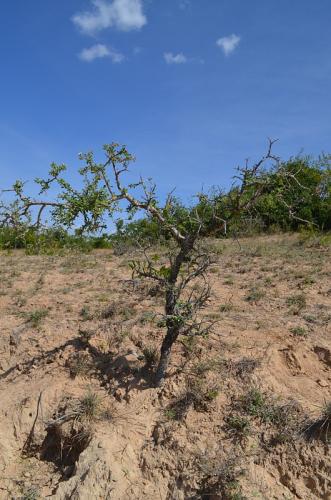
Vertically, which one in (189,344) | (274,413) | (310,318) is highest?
(310,318)

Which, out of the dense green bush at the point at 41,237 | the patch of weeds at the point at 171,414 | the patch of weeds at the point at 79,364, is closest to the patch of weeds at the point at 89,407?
the patch of weeds at the point at 79,364

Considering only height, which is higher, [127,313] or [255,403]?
[127,313]

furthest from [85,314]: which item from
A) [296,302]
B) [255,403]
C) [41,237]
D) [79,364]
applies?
[296,302]

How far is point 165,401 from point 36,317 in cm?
253

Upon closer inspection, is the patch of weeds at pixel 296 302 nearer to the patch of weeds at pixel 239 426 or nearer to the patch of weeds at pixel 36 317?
the patch of weeds at pixel 239 426

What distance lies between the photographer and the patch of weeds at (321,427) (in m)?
4.17

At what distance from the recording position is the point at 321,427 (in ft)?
13.8

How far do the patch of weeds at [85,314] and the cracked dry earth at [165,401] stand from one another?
0.02 m

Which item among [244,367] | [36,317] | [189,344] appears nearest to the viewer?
[244,367]

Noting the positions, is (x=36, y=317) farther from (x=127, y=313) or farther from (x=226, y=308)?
(x=226, y=308)

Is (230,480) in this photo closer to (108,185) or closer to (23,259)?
(108,185)

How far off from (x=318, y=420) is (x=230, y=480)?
1.00 metres

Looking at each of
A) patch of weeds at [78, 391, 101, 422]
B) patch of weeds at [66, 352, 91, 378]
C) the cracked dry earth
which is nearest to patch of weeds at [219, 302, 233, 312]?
the cracked dry earth

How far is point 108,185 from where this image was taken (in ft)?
15.8
